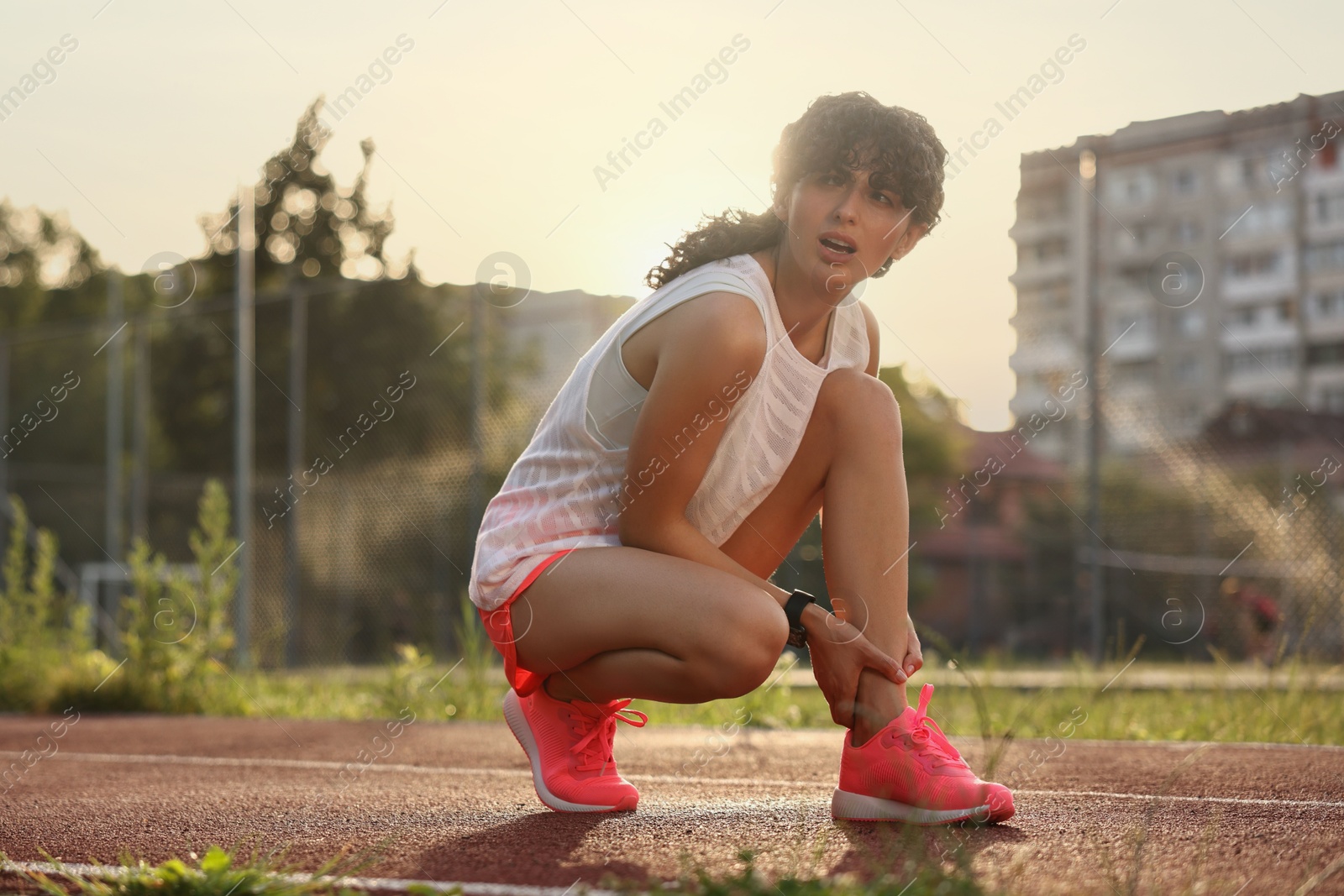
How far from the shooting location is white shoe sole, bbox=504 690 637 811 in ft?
8.21

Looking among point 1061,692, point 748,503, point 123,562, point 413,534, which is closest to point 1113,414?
point 1061,692

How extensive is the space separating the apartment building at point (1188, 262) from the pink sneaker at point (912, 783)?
5.52m

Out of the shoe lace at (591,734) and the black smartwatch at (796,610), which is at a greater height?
the black smartwatch at (796,610)

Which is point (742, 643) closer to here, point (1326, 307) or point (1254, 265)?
point (1254, 265)

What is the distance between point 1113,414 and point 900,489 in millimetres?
6621

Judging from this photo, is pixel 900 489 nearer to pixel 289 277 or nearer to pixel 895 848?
pixel 895 848

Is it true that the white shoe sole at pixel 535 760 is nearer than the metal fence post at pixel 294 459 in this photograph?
Yes

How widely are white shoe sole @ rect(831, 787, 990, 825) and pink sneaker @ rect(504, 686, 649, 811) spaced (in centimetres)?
42

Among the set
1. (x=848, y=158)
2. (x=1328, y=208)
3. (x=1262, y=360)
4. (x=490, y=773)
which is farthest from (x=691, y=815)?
(x=1262, y=360)

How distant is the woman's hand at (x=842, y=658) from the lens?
7.63ft

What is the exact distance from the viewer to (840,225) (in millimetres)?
2436

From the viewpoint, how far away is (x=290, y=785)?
125 inches

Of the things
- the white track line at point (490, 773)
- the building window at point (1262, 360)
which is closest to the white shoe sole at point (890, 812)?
the white track line at point (490, 773)

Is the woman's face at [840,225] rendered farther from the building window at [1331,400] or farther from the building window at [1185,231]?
the building window at [1331,400]
